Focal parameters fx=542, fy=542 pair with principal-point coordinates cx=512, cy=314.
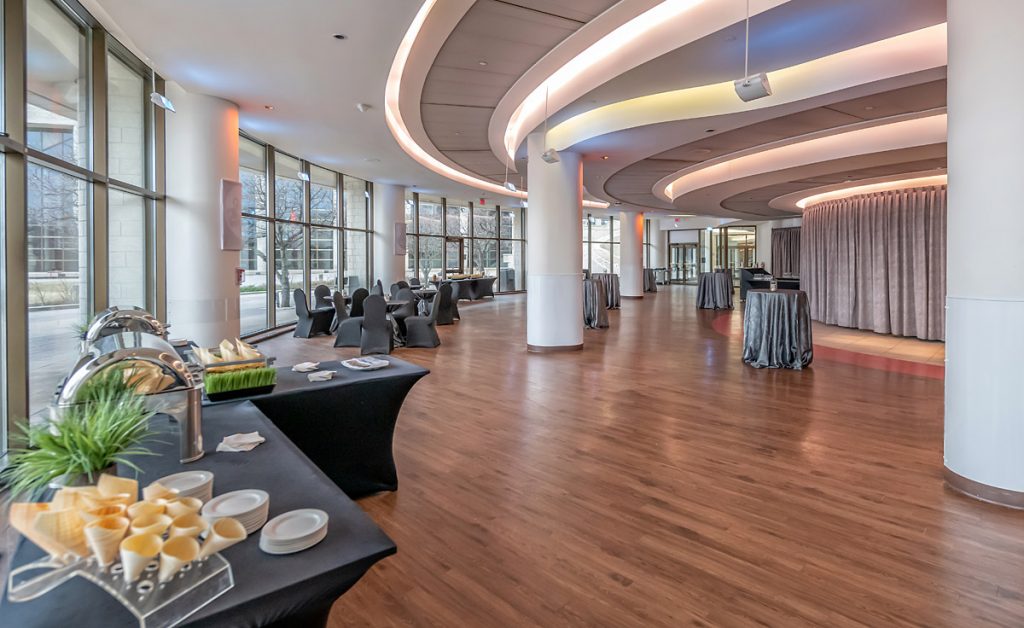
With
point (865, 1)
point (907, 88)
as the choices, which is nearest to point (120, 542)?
point (865, 1)

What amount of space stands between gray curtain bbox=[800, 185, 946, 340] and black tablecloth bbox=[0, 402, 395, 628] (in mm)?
11144

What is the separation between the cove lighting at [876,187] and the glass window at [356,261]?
11.3 m

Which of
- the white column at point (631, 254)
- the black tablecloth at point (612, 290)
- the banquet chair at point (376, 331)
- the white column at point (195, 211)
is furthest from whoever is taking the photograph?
the white column at point (631, 254)

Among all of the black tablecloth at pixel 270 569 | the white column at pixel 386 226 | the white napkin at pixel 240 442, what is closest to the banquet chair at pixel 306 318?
the white column at pixel 386 226

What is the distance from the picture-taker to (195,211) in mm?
6934

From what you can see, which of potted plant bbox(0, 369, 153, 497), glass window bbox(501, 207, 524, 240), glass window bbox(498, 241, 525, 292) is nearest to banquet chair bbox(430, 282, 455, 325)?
glass window bbox(498, 241, 525, 292)

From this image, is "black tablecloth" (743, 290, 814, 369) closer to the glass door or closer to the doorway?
the glass door

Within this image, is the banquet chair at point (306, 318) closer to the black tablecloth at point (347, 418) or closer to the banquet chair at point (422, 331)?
the banquet chair at point (422, 331)

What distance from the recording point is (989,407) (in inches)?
125

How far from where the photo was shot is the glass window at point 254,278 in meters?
9.85

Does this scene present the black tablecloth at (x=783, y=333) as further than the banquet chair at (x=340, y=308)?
No

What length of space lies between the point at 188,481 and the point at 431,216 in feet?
54.6

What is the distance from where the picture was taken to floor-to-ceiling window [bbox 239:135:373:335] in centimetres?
988

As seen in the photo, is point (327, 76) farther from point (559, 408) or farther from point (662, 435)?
point (662, 435)
